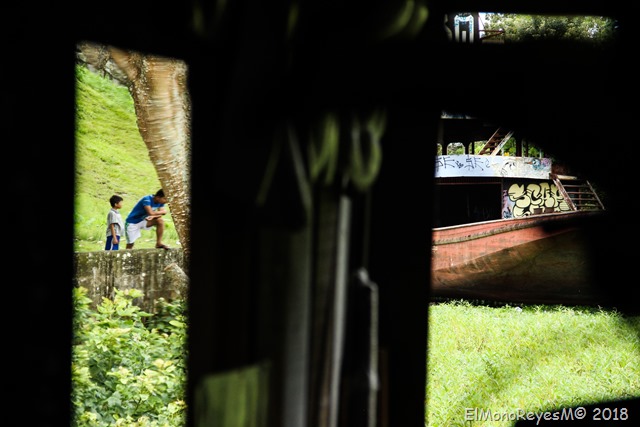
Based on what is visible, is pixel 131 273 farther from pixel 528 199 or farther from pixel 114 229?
pixel 528 199

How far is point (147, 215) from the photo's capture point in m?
8.88

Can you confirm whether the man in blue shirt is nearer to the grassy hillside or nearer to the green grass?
the grassy hillside

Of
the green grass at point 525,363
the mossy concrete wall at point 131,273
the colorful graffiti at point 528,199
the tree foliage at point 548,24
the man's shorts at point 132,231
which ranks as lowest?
the green grass at point 525,363

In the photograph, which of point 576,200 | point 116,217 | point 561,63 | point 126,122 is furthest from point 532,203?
point 561,63

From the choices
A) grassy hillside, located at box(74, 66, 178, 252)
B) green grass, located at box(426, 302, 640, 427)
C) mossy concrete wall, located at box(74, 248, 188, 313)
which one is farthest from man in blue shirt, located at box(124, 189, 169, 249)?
green grass, located at box(426, 302, 640, 427)

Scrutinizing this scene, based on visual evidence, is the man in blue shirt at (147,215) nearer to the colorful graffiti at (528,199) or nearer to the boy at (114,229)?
the boy at (114,229)

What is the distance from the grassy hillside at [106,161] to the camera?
11.5 m

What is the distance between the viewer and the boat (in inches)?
415

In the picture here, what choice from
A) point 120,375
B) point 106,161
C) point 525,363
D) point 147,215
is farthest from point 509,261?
point 106,161

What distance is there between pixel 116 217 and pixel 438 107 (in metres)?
8.58

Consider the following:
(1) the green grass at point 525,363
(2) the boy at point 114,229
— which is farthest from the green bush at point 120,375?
(2) the boy at point 114,229

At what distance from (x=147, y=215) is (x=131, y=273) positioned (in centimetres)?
118

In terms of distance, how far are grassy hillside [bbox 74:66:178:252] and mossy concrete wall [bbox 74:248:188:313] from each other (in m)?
3.01

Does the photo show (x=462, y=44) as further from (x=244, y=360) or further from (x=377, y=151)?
(x=244, y=360)
